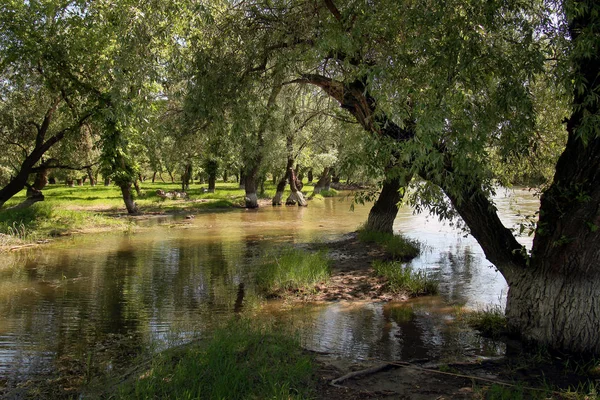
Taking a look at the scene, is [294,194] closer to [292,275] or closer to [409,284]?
[292,275]

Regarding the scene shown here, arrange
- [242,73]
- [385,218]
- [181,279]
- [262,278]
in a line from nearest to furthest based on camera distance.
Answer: [242,73] < [262,278] < [181,279] < [385,218]

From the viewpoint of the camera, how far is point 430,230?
21.6 metres

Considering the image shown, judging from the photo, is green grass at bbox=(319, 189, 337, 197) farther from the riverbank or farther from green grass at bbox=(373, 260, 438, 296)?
green grass at bbox=(373, 260, 438, 296)

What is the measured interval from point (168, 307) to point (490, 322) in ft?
19.8

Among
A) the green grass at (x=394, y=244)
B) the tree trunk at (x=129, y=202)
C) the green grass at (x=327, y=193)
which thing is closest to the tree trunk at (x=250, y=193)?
the tree trunk at (x=129, y=202)

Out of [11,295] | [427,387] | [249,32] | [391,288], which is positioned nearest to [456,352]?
[427,387]

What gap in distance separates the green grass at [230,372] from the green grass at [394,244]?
820 cm

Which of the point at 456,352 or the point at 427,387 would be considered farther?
the point at 456,352

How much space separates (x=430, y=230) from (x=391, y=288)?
1205 cm

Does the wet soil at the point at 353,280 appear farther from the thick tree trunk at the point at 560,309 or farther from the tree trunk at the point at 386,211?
the thick tree trunk at the point at 560,309

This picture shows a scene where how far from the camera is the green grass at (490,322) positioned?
738 cm

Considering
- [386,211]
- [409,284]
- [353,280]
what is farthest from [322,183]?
A: [409,284]

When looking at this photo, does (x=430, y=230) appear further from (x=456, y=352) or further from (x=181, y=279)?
(x=456, y=352)

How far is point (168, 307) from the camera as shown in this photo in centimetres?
936
